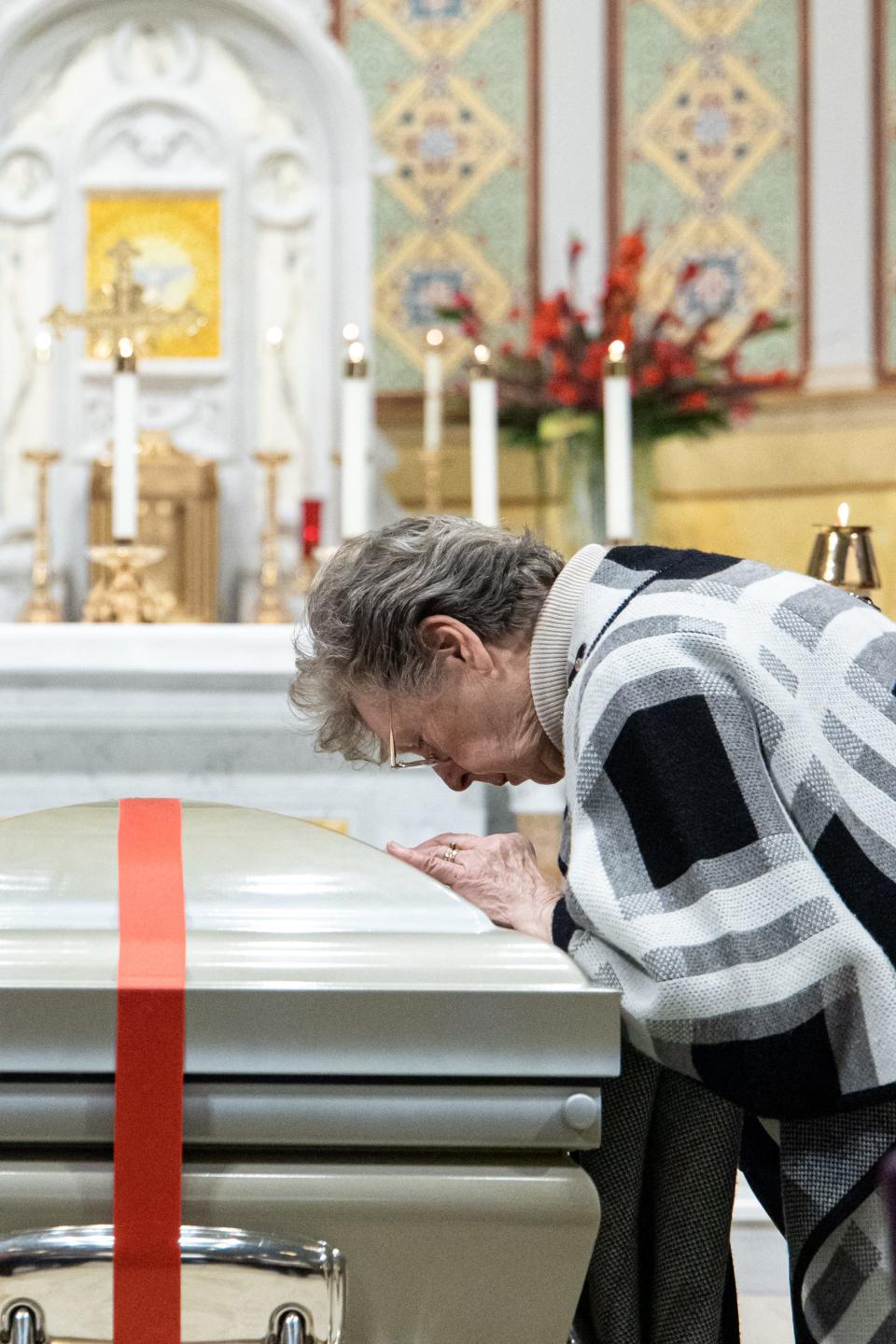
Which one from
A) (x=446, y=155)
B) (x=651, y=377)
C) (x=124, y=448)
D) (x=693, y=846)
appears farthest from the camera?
(x=446, y=155)

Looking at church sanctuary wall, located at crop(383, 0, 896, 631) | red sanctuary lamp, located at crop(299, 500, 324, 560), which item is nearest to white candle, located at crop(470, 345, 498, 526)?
red sanctuary lamp, located at crop(299, 500, 324, 560)

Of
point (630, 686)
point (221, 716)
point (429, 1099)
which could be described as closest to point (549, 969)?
point (429, 1099)

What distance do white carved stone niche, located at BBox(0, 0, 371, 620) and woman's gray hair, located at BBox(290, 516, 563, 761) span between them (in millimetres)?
2218

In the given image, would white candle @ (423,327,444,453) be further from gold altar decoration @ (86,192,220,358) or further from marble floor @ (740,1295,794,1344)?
marble floor @ (740,1295,794,1344)

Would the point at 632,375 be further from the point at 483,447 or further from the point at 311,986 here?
the point at 311,986

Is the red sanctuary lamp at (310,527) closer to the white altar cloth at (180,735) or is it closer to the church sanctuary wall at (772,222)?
the white altar cloth at (180,735)

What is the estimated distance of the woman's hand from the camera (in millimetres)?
1506

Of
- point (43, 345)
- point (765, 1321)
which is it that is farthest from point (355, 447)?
point (765, 1321)

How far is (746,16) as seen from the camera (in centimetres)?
457

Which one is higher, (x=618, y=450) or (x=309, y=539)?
(x=618, y=450)

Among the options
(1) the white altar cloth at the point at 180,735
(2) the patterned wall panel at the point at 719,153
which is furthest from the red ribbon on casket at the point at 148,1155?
(2) the patterned wall panel at the point at 719,153

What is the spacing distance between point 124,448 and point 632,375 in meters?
1.51

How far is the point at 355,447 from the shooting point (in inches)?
118

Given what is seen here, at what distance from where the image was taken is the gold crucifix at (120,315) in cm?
330
